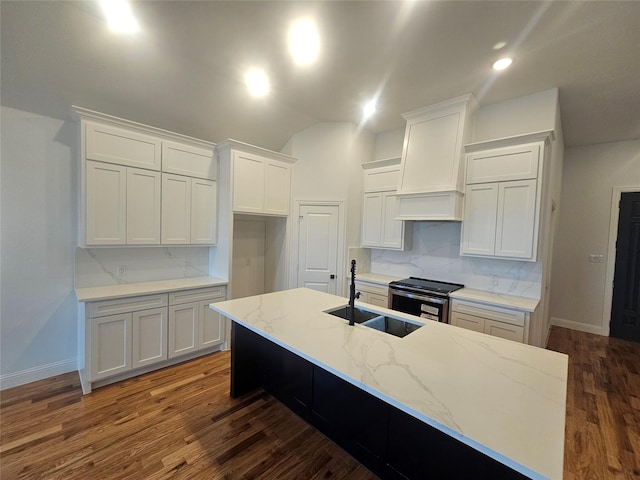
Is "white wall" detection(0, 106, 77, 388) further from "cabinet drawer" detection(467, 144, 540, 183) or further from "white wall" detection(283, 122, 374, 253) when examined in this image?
"cabinet drawer" detection(467, 144, 540, 183)

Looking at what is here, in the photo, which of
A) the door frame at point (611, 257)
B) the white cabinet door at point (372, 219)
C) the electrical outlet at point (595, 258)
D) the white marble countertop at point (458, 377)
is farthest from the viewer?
the electrical outlet at point (595, 258)

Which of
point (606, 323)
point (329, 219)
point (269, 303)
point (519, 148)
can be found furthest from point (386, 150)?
point (606, 323)

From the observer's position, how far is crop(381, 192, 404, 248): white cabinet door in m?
3.73

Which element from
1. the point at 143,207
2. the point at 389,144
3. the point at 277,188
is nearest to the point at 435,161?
the point at 389,144

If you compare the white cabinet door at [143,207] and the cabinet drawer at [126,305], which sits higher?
the white cabinet door at [143,207]

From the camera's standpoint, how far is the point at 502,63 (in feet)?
8.01

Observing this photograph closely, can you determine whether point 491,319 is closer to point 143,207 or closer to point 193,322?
point 193,322

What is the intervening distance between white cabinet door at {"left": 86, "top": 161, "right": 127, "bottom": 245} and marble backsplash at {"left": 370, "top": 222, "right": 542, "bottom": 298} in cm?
325

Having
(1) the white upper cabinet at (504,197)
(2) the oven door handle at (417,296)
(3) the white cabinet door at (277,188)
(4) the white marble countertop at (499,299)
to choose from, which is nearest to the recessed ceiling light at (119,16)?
(3) the white cabinet door at (277,188)

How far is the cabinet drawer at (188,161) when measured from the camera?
10.0ft

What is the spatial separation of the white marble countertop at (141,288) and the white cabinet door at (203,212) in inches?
19.0

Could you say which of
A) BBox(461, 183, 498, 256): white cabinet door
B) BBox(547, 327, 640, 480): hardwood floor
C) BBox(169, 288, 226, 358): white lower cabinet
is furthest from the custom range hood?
BBox(169, 288, 226, 358): white lower cabinet

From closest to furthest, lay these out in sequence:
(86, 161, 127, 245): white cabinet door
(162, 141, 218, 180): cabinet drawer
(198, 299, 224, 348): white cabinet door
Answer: (86, 161, 127, 245): white cabinet door, (162, 141, 218, 180): cabinet drawer, (198, 299, 224, 348): white cabinet door

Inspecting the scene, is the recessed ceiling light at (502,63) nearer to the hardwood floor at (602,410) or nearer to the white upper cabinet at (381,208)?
the white upper cabinet at (381,208)
